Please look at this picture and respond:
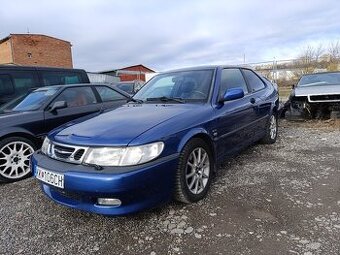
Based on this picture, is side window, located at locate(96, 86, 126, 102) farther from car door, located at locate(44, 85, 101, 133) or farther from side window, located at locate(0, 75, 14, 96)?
side window, located at locate(0, 75, 14, 96)

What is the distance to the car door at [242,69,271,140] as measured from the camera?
A: 5094mm

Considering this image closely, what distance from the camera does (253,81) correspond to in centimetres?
544

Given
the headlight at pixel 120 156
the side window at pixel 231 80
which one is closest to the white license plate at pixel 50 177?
the headlight at pixel 120 156

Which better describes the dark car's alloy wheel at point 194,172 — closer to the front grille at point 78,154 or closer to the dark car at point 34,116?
→ the front grille at point 78,154

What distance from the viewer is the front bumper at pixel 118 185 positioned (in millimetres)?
2730

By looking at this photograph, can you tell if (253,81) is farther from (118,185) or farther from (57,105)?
(118,185)

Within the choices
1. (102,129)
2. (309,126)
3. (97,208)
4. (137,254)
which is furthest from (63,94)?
(309,126)

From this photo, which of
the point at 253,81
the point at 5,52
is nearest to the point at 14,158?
the point at 253,81

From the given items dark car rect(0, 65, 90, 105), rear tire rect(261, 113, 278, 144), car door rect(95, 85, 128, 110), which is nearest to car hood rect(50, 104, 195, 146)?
car door rect(95, 85, 128, 110)

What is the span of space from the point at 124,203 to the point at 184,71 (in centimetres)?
236

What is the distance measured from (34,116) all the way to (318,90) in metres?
6.27

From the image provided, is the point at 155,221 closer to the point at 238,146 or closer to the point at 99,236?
the point at 99,236

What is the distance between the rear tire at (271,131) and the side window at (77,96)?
3091 millimetres

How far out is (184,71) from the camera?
4.63 meters
